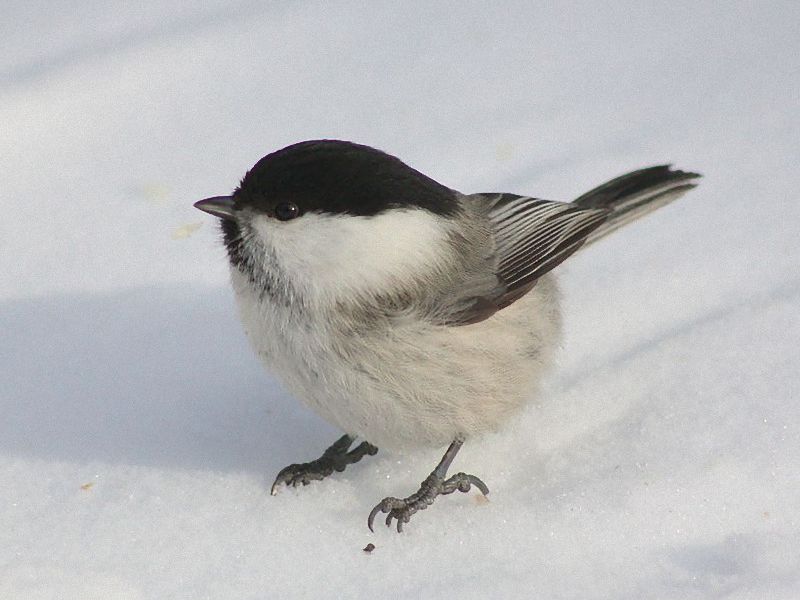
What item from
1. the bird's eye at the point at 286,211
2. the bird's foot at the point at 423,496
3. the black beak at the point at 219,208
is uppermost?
the black beak at the point at 219,208

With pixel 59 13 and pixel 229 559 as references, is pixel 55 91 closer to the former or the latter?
pixel 59 13

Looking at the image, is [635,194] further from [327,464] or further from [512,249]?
[327,464]

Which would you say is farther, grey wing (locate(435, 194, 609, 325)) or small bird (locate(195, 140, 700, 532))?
grey wing (locate(435, 194, 609, 325))

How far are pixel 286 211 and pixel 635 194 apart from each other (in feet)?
3.78

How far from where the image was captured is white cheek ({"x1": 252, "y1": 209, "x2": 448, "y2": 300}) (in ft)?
7.38

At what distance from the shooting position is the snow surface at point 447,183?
2.31 meters

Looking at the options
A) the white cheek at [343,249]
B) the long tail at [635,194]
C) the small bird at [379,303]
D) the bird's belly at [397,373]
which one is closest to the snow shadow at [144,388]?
the small bird at [379,303]

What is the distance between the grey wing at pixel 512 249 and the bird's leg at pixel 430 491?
0.32 metres

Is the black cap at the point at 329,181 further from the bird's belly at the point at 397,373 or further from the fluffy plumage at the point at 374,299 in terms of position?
the bird's belly at the point at 397,373

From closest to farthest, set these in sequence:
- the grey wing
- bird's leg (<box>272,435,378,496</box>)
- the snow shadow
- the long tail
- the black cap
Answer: the black cap → the grey wing → bird's leg (<box>272,435,378,496</box>) → the snow shadow → the long tail

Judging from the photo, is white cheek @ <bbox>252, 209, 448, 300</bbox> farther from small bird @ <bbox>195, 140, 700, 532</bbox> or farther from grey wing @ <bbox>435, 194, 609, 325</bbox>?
grey wing @ <bbox>435, 194, 609, 325</bbox>

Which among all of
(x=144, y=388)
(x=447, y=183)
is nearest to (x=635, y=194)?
(x=447, y=183)

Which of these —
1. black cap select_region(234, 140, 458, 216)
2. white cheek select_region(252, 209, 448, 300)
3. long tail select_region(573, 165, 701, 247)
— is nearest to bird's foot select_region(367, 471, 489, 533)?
white cheek select_region(252, 209, 448, 300)

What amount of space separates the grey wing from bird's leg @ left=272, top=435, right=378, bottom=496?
1.43ft
